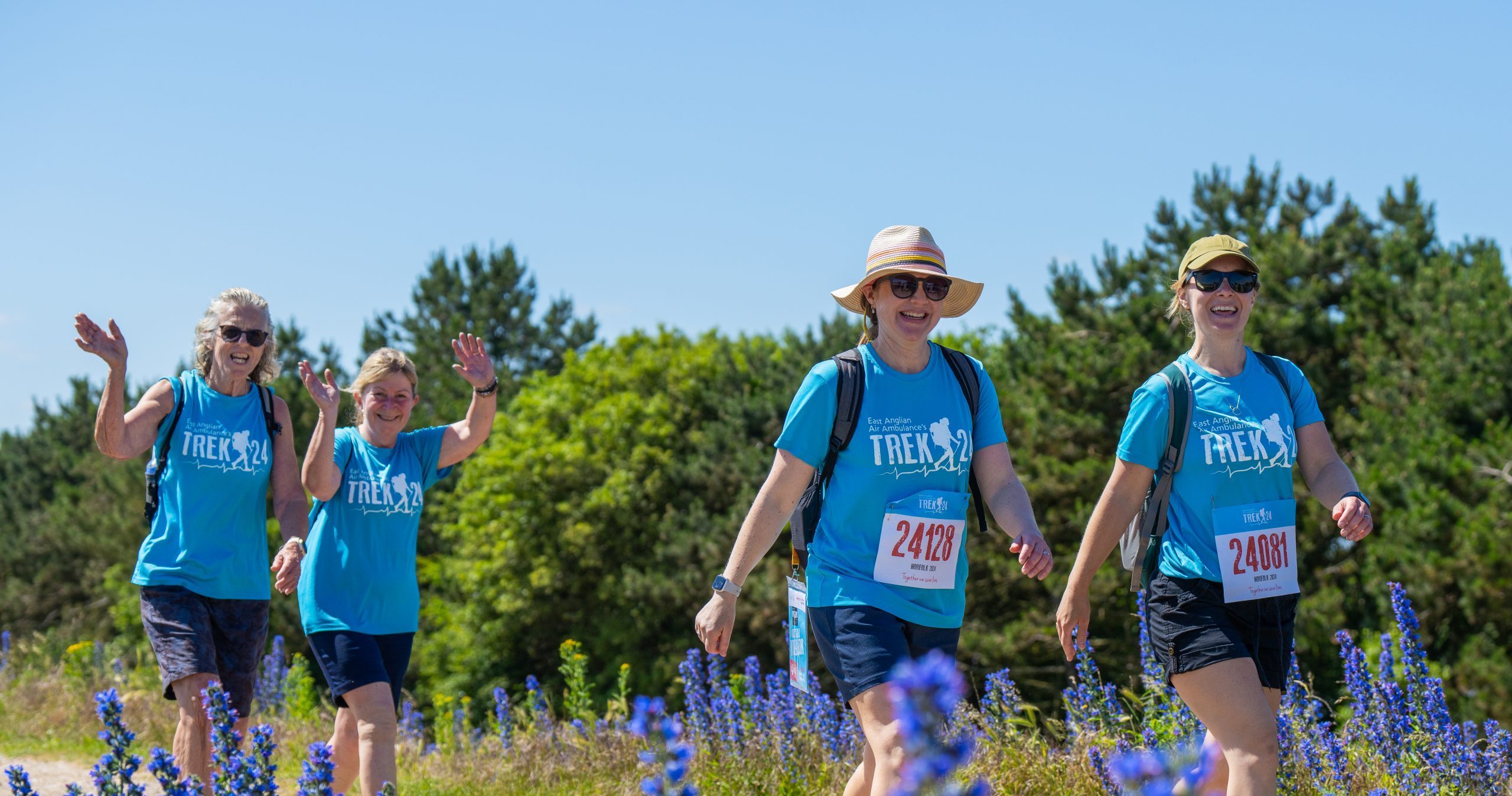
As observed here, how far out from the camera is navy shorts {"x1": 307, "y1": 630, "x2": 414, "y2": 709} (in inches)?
178

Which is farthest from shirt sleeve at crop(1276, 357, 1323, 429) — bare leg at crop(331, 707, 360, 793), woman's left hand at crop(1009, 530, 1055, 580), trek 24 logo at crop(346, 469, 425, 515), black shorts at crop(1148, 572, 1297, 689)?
bare leg at crop(331, 707, 360, 793)

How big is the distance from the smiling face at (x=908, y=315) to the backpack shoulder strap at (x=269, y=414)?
7.90 feet

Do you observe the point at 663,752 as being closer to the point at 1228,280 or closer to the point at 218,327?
the point at 1228,280

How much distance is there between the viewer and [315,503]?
4.88 m

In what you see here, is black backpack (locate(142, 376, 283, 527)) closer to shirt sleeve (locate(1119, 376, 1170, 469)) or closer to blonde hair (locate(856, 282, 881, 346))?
blonde hair (locate(856, 282, 881, 346))

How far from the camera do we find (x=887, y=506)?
11.7ft

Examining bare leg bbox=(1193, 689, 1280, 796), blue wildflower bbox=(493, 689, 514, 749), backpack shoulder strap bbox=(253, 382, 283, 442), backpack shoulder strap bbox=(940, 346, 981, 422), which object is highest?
backpack shoulder strap bbox=(253, 382, 283, 442)

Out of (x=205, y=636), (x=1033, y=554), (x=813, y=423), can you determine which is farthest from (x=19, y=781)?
(x=1033, y=554)

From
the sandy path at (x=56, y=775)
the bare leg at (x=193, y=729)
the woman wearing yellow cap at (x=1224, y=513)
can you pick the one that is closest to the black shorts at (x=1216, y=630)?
the woman wearing yellow cap at (x=1224, y=513)

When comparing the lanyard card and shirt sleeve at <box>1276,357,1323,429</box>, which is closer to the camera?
the lanyard card

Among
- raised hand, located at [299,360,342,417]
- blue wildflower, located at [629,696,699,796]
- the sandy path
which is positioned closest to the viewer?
blue wildflower, located at [629,696,699,796]

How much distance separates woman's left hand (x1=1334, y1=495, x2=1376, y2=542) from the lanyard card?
4.95ft

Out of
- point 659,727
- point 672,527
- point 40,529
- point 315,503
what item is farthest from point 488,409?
point 40,529

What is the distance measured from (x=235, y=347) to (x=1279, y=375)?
3.61 metres
